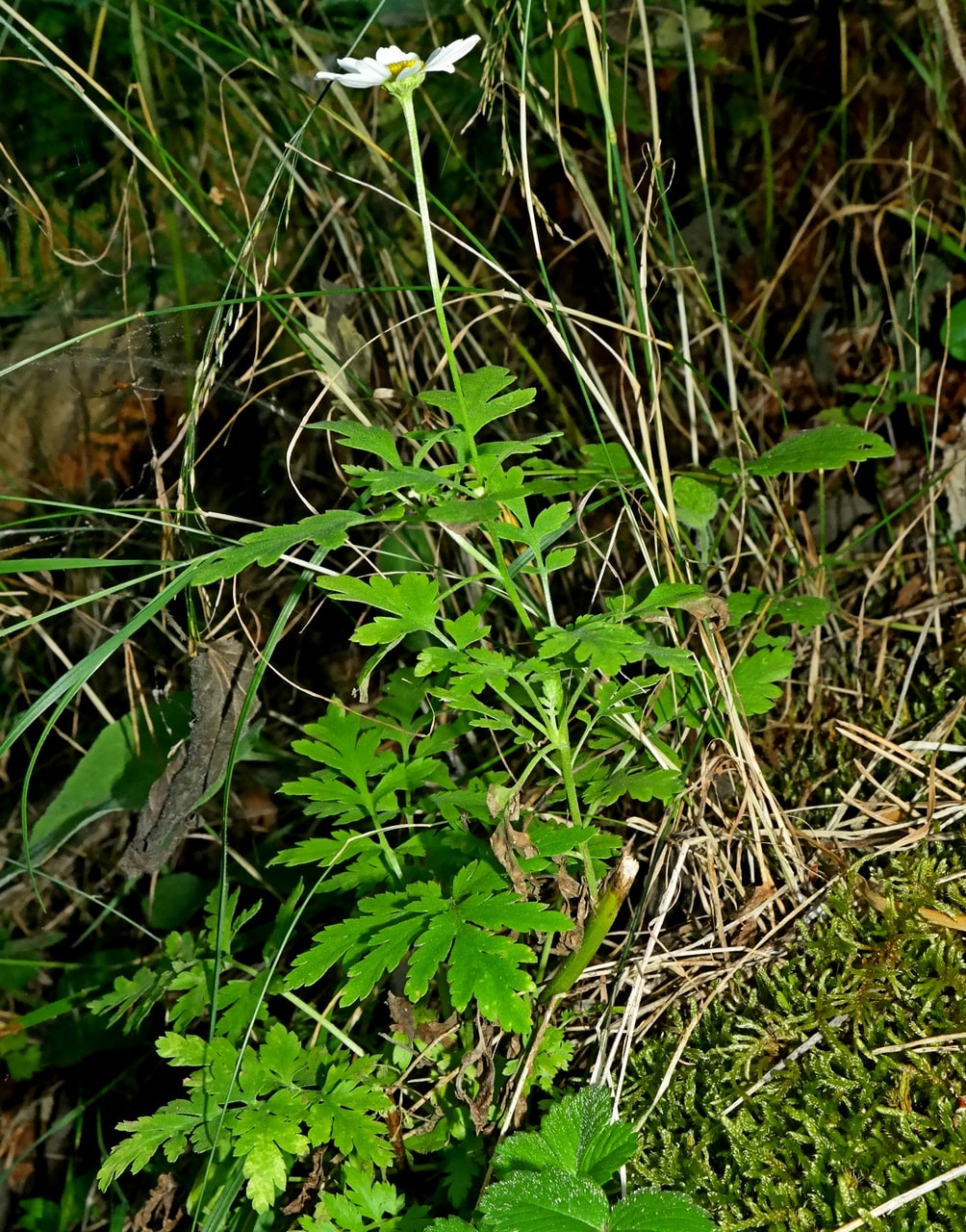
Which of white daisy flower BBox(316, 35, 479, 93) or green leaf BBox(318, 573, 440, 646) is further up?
white daisy flower BBox(316, 35, 479, 93)

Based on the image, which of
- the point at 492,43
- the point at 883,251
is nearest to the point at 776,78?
the point at 883,251

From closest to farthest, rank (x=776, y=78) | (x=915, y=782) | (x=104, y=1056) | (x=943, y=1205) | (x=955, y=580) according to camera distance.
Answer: (x=943, y=1205), (x=915, y=782), (x=955, y=580), (x=104, y=1056), (x=776, y=78)

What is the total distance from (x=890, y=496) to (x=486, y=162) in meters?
1.35

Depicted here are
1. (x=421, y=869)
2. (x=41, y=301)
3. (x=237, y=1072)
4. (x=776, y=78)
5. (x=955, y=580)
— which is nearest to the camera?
(x=237, y=1072)

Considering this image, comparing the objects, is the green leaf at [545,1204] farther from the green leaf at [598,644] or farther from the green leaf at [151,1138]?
the green leaf at [598,644]

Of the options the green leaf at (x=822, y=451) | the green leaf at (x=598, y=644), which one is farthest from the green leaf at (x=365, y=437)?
the green leaf at (x=822, y=451)

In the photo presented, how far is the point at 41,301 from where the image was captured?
8.71 feet

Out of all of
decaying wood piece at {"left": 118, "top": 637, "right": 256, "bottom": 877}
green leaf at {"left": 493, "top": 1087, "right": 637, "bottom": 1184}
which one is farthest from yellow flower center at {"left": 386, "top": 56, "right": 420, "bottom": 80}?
green leaf at {"left": 493, "top": 1087, "right": 637, "bottom": 1184}

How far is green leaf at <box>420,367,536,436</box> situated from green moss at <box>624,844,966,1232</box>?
2.88 feet

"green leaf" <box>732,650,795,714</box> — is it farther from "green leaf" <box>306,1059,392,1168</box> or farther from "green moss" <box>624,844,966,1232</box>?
"green leaf" <box>306,1059,392,1168</box>

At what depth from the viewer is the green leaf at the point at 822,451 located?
1.56 metres

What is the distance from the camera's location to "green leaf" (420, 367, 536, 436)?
133cm

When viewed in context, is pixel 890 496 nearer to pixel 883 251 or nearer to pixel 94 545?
pixel 883 251

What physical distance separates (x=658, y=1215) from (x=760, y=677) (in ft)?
2.60
